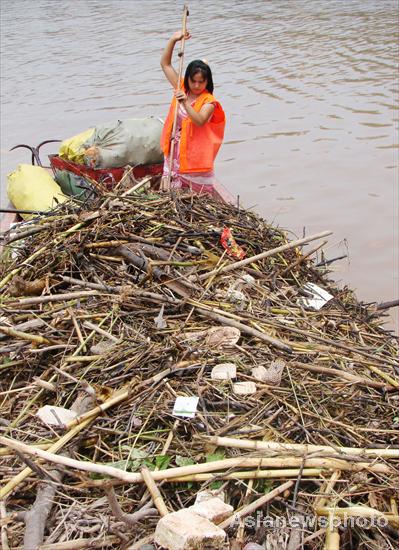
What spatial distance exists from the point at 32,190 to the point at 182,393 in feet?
10.3

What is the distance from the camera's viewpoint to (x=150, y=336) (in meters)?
2.44

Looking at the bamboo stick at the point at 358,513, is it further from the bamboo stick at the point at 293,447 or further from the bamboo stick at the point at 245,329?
the bamboo stick at the point at 245,329

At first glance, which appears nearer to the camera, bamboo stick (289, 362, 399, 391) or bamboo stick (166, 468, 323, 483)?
bamboo stick (166, 468, 323, 483)

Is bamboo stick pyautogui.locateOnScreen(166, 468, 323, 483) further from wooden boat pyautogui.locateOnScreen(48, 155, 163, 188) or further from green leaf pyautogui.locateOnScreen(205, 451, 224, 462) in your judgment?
wooden boat pyautogui.locateOnScreen(48, 155, 163, 188)

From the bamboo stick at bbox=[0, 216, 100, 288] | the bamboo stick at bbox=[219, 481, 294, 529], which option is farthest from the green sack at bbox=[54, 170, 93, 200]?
the bamboo stick at bbox=[219, 481, 294, 529]

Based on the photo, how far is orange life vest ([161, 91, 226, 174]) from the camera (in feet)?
15.8

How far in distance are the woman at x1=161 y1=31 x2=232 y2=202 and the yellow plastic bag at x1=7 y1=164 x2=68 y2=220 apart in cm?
89

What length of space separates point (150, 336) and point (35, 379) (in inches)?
18.5

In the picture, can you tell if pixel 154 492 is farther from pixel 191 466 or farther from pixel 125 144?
pixel 125 144

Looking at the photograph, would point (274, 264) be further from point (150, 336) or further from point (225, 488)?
point (225, 488)

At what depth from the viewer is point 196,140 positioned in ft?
16.1

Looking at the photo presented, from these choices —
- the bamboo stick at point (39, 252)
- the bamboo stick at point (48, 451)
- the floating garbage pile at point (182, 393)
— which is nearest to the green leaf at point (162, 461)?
the floating garbage pile at point (182, 393)

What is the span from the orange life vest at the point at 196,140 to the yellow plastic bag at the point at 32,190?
3.09 ft

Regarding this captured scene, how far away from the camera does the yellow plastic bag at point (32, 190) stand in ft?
15.7
